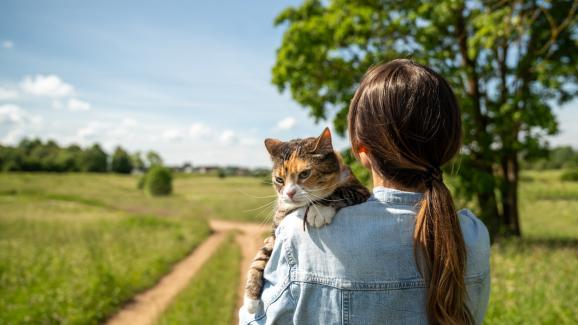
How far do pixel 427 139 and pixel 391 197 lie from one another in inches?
13.4

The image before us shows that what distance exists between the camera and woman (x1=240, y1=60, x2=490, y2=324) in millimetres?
1771

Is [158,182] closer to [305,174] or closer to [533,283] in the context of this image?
[533,283]

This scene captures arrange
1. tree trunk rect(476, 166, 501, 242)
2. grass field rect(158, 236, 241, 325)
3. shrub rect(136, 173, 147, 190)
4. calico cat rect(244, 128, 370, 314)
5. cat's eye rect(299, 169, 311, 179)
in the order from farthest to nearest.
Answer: shrub rect(136, 173, 147, 190)
tree trunk rect(476, 166, 501, 242)
grass field rect(158, 236, 241, 325)
cat's eye rect(299, 169, 311, 179)
calico cat rect(244, 128, 370, 314)

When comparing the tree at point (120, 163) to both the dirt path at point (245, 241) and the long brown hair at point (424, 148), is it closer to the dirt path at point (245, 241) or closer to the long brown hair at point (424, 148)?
the dirt path at point (245, 241)

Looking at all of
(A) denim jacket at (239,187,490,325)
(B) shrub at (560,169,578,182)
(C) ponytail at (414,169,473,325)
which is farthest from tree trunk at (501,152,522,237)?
(B) shrub at (560,169,578,182)

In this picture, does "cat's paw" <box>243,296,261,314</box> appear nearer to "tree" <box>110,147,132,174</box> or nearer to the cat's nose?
the cat's nose

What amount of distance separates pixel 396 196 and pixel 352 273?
1.52 feet

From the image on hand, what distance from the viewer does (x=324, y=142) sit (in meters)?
2.67

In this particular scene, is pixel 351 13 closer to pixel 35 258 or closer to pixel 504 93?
pixel 504 93

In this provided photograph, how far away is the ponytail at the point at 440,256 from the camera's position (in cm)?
179

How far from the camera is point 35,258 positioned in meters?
12.3

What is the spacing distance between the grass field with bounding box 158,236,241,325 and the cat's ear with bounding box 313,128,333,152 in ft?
22.1

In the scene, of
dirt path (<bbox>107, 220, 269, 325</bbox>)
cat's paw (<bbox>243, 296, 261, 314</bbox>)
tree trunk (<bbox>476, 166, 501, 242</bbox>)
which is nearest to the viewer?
cat's paw (<bbox>243, 296, 261, 314</bbox>)

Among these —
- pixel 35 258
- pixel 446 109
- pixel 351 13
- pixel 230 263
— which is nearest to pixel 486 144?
pixel 351 13
